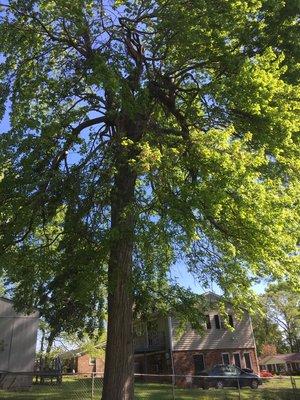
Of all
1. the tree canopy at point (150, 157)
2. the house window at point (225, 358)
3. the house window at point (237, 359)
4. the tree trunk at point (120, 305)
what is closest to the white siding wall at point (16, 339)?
the tree canopy at point (150, 157)

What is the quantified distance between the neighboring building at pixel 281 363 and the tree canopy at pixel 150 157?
48.3m

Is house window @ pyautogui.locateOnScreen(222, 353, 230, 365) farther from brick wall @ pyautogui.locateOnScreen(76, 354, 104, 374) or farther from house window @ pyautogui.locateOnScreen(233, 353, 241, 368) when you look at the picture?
brick wall @ pyautogui.locateOnScreen(76, 354, 104, 374)

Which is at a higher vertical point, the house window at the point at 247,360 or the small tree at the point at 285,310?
the small tree at the point at 285,310

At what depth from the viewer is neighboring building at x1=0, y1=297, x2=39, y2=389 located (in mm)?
23391

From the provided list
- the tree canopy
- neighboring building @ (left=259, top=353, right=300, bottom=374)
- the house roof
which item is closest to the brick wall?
neighboring building @ (left=259, top=353, right=300, bottom=374)

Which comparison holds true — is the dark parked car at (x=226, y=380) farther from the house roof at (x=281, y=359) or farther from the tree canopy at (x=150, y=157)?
the house roof at (x=281, y=359)

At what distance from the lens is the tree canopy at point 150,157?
10883mm

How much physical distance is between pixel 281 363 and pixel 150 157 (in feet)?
192

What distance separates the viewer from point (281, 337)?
2832 inches

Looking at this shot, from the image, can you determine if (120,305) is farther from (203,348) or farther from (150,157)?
(203,348)

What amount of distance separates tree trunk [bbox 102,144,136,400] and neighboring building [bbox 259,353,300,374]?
50.5 metres

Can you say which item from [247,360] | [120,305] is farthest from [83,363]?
[120,305]

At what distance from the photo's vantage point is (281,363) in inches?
2434

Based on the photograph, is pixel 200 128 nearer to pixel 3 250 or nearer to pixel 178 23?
pixel 178 23
